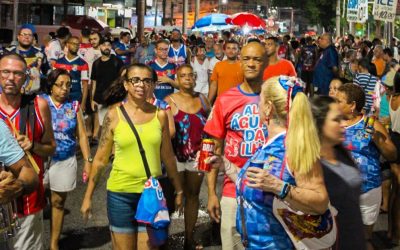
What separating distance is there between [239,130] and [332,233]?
1.84m

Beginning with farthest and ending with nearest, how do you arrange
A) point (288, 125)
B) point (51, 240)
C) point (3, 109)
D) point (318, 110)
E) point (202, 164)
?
point (51, 240) → point (3, 109) → point (202, 164) → point (318, 110) → point (288, 125)

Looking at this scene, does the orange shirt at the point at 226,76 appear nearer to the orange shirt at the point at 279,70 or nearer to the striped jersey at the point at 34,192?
the orange shirt at the point at 279,70

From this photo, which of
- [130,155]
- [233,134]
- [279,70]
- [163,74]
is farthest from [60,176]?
[163,74]

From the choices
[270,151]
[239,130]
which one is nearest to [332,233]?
[270,151]

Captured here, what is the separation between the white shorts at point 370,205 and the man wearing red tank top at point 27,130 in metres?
2.46

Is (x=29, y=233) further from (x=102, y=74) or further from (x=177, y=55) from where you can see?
(x=177, y=55)

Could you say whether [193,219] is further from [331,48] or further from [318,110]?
[331,48]

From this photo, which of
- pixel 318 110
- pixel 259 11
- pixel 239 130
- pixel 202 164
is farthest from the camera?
pixel 259 11

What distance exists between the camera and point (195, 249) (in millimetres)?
7473

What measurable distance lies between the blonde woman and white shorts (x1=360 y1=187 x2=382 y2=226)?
2.25m

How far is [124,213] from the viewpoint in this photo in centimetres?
548

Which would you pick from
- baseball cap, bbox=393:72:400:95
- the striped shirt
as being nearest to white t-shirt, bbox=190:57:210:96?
the striped shirt

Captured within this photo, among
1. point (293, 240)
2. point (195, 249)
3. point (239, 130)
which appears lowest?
point (195, 249)

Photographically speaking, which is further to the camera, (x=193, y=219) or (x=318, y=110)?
(x=193, y=219)
